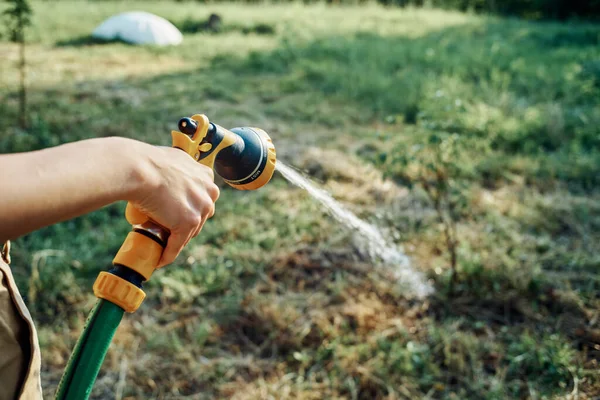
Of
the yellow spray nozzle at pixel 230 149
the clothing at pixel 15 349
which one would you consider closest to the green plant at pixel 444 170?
the yellow spray nozzle at pixel 230 149

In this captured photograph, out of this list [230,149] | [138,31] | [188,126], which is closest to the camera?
Answer: [188,126]

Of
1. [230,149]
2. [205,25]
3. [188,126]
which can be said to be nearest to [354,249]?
[230,149]

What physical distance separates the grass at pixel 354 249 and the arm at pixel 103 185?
139cm

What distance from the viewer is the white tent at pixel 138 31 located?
21.9ft

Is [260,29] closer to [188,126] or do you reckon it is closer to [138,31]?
[138,31]

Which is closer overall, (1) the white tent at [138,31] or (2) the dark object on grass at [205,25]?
(1) the white tent at [138,31]

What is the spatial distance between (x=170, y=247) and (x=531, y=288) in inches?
76.0

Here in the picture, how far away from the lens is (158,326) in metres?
2.41

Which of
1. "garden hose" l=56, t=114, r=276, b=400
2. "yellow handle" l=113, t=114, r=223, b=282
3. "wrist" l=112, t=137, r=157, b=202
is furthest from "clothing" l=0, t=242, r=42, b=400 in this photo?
"wrist" l=112, t=137, r=157, b=202

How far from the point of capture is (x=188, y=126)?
98 cm

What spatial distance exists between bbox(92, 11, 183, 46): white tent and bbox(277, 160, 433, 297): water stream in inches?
183

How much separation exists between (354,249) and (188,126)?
1.91 m

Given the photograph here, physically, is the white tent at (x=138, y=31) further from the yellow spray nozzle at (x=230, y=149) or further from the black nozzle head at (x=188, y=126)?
the black nozzle head at (x=188, y=126)

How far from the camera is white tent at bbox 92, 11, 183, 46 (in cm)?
669
